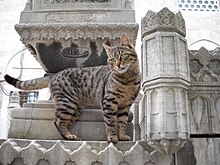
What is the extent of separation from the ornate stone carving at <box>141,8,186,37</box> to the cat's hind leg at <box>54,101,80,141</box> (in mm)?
1097

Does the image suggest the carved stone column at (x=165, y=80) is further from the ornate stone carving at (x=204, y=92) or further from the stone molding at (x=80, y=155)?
the ornate stone carving at (x=204, y=92)

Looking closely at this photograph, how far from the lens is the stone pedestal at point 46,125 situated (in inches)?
126

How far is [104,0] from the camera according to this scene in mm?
3986

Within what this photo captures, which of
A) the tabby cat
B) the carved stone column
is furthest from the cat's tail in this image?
the carved stone column

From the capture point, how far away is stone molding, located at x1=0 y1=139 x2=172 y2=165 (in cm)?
270

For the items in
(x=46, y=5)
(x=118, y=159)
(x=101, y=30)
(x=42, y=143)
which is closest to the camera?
(x=118, y=159)

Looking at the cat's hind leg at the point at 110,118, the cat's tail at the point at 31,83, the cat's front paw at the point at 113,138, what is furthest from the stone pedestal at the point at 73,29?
the cat's front paw at the point at 113,138

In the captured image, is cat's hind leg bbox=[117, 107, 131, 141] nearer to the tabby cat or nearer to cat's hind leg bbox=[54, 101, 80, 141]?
the tabby cat

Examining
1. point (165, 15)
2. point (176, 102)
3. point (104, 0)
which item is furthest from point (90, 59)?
point (176, 102)

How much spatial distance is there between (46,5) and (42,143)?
1.93 m

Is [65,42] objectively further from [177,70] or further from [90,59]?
[177,70]

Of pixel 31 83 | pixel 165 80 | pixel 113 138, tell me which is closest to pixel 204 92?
pixel 165 80

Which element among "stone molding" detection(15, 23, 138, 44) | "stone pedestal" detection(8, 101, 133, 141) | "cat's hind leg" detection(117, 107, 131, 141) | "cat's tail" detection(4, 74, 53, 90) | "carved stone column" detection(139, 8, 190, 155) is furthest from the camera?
"stone molding" detection(15, 23, 138, 44)

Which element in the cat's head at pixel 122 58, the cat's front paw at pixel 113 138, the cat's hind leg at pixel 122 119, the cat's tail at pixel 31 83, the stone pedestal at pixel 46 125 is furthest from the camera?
the cat's tail at pixel 31 83
